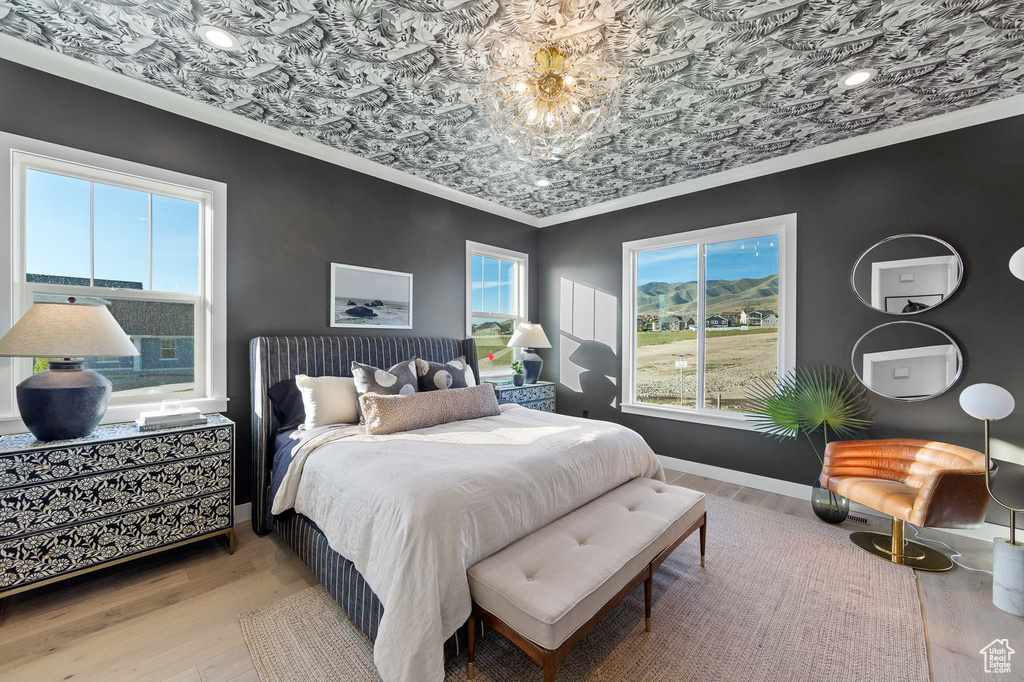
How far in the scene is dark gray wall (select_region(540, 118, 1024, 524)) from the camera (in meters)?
2.70

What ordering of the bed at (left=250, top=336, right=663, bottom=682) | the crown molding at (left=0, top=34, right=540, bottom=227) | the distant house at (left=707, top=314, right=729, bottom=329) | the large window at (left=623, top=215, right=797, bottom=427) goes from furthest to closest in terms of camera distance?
the distant house at (left=707, top=314, right=729, bottom=329)
the large window at (left=623, top=215, right=797, bottom=427)
the crown molding at (left=0, top=34, right=540, bottom=227)
the bed at (left=250, top=336, right=663, bottom=682)

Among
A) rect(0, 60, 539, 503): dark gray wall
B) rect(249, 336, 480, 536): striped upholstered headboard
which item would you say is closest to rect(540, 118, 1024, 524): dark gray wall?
rect(0, 60, 539, 503): dark gray wall

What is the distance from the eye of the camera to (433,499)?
1.59 m

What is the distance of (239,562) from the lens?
2.44 metres

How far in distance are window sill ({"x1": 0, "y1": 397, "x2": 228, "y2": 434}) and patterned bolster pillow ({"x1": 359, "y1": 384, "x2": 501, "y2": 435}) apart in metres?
1.00

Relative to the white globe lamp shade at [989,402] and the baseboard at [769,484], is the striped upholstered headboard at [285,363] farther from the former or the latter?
the white globe lamp shade at [989,402]

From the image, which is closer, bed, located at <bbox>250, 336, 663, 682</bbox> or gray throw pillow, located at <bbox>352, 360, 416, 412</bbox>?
bed, located at <bbox>250, 336, 663, 682</bbox>

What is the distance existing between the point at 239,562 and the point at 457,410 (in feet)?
5.09

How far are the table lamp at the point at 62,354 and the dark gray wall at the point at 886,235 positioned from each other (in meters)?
4.30

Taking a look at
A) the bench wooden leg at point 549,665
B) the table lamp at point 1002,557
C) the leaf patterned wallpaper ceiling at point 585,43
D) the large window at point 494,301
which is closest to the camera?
the bench wooden leg at point 549,665

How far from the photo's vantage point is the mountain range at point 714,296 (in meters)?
3.74

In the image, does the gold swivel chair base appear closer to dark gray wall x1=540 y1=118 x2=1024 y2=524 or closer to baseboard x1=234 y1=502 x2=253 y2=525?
dark gray wall x1=540 y1=118 x2=1024 y2=524

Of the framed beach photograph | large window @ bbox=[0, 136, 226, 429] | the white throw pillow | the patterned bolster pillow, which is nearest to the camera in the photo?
large window @ bbox=[0, 136, 226, 429]

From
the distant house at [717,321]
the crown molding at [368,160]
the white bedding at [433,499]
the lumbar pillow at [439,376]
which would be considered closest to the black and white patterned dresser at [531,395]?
the lumbar pillow at [439,376]
